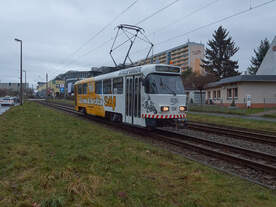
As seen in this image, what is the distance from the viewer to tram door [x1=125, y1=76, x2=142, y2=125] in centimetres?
1097

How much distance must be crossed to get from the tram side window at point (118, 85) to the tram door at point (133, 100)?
2.13ft

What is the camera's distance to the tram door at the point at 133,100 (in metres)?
11.0

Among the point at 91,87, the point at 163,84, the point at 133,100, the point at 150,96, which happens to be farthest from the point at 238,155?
the point at 91,87

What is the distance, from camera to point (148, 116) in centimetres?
1035

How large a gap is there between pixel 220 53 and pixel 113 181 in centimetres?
6182

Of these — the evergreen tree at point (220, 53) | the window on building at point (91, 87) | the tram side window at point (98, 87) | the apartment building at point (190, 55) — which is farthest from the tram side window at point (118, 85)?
the apartment building at point (190, 55)

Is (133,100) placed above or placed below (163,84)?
below

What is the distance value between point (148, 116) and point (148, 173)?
496 cm

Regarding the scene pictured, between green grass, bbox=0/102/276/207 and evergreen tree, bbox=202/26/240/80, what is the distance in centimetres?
5759

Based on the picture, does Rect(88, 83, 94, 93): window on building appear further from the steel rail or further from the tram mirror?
the tram mirror

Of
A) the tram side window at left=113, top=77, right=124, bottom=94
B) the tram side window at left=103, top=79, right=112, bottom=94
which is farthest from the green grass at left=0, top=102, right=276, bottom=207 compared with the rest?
the tram side window at left=103, top=79, right=112, bottom=94

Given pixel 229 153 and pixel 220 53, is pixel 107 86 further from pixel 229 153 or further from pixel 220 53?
pixel 220 53

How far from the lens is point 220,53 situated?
61531 millimetres

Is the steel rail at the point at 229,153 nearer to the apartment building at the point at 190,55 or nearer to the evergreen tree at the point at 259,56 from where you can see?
the evergreen tree at the point at 259,56
